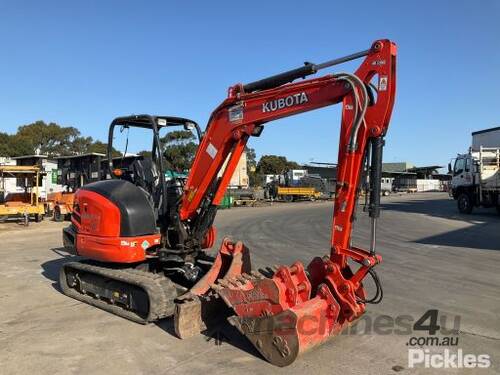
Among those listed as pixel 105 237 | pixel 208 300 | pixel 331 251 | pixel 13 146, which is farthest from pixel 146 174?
pixel 13 146

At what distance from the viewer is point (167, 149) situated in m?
7.30

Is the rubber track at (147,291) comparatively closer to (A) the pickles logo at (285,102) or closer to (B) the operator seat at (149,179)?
(B) the operator seat at (149,179)

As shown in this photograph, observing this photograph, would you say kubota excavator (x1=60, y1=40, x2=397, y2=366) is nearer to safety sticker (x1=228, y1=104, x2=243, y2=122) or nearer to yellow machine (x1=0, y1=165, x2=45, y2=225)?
safety sticker (x1=228, y1=104, x2=243, y2=122)

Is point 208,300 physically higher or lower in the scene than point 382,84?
lower

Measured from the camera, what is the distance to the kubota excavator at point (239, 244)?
495 centimetres

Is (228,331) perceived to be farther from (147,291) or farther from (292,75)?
(292,75)

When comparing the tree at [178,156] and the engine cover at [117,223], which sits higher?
the tree at [178,156]

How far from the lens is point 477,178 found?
23.8 m

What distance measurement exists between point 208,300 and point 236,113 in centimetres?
237

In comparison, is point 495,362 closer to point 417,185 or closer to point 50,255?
point 50,255

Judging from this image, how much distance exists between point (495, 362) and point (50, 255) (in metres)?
10.2

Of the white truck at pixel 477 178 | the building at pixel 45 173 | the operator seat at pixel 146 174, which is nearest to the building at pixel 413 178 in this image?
the white truck at pixel 477 178

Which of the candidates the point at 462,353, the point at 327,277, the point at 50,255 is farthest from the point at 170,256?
the point at 50,255

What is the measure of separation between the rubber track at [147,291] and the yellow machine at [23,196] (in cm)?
1582
